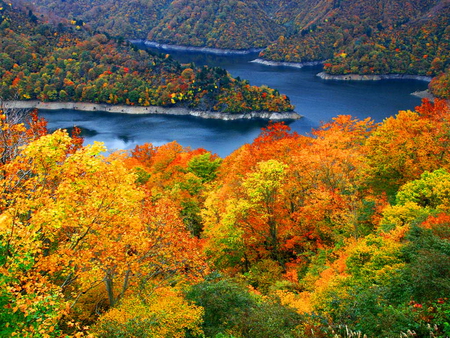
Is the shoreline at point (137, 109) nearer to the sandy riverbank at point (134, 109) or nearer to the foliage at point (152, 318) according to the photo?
the sandy riverbank at point (134, 109)

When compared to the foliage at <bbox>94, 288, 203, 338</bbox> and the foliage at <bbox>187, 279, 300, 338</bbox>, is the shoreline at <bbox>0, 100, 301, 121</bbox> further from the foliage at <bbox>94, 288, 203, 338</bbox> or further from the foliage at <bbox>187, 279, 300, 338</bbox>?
the foliage at <bbox>94, 288, 203, 338</bbox>

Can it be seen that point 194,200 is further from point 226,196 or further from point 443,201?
point 443,201

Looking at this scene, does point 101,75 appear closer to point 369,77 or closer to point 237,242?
point 369,77

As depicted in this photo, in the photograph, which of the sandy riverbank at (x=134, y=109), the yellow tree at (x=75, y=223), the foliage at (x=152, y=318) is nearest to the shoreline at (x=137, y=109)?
the sandy riverbank at (x=134, y=109)

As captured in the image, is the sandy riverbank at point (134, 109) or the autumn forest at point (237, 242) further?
the sandy riverbank at point (134, 109)

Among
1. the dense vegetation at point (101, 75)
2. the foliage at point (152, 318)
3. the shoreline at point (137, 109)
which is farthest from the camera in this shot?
the dense vegetation at point (101, 75)

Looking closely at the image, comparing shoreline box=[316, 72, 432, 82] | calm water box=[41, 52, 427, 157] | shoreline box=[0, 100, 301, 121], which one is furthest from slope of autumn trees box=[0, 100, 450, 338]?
shoreline box=[316, 72, 432, 82]
